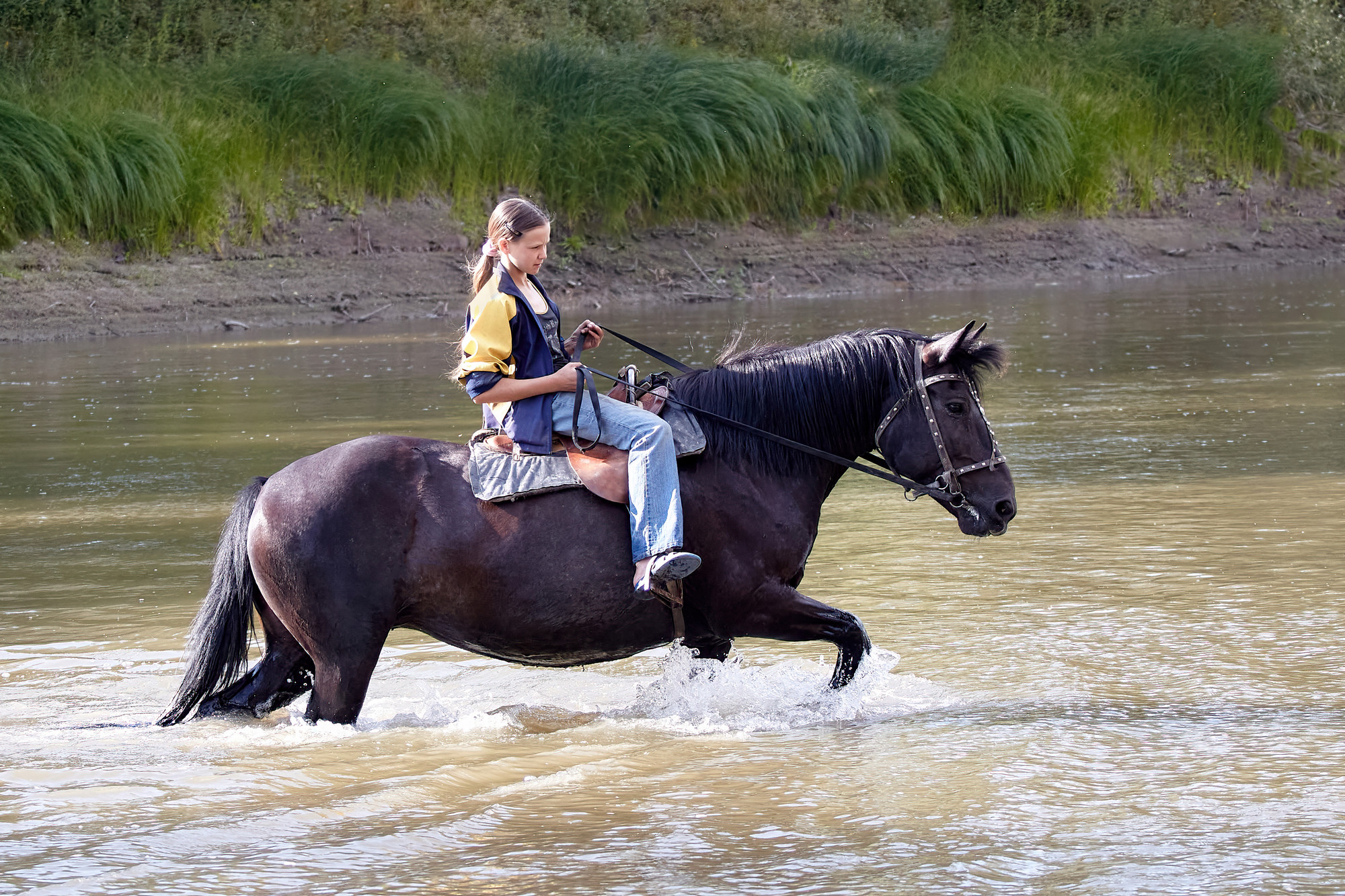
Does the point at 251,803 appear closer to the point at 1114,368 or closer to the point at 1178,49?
the point at 1114,368

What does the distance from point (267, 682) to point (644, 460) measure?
1709 mm

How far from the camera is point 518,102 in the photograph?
82.7 ft

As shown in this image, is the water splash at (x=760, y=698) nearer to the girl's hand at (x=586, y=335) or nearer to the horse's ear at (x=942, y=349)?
the horse's ear at (x=942, y=349)

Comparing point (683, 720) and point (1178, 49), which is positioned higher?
point (1178, 49)

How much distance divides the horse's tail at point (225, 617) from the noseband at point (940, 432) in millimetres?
2412

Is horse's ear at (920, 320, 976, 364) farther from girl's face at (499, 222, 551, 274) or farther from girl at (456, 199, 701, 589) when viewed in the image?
girl's face at (499, 222, 551, 274)

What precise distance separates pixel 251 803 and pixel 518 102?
21.2 metres

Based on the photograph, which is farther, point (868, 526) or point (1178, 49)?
point (1178, 49)

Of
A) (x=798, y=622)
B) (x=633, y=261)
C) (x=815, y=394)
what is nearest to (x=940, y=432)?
(x=815, y=394)

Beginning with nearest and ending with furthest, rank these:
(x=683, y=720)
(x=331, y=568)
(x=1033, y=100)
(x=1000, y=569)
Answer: (x=331, y=568) < (x=683, y=720) < (x=1000, y=569) < (x=1033, y=100)

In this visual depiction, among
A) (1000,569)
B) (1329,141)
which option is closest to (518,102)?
(1329,141)

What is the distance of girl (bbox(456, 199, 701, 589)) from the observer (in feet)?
Answer: 18.6

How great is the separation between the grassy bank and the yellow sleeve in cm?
1656

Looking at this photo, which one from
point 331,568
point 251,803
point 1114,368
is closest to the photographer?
point 251,803
